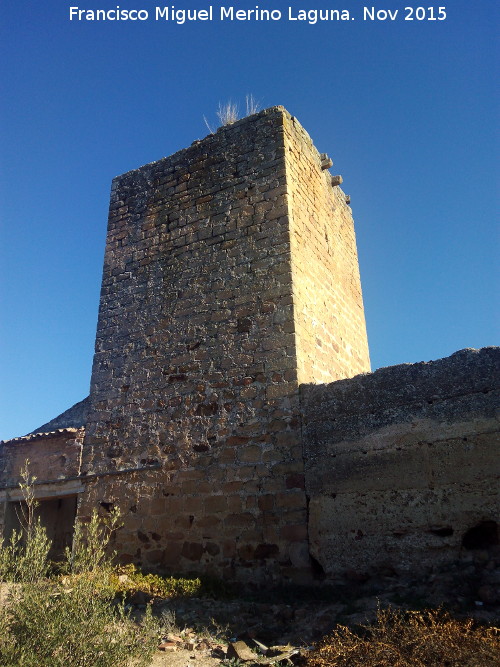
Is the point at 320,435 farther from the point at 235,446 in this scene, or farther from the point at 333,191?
the point at 333,191

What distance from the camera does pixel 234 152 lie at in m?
7.08

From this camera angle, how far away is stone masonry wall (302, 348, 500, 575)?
171 inches

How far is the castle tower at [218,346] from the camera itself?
18.0 ft

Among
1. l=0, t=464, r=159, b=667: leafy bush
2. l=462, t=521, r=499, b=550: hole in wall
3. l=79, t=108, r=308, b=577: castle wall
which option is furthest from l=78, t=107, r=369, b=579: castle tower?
l=0, t=464, r=159, b=667: leafy bush

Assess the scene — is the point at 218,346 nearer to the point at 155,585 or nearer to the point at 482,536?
the point at 155,585

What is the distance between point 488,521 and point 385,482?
85cm

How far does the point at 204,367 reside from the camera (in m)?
6.23

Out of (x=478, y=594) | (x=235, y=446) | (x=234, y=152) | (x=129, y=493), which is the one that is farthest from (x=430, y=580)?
(x=234, y=152)

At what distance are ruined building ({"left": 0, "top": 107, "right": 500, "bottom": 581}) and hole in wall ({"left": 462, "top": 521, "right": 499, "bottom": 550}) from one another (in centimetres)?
2

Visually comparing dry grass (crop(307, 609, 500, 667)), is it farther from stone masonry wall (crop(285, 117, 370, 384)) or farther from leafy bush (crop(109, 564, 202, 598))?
stone masonry wall (crop(285, 117, 370, 384))

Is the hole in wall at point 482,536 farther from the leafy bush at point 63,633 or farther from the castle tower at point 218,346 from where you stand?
the leafy bush at point 63,633

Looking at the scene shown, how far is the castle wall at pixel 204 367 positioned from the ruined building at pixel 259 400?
19 millimetres

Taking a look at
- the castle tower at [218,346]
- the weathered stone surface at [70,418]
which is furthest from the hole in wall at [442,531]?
the weathered stone surface at [70,418]

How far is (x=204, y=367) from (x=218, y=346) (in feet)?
0.94
